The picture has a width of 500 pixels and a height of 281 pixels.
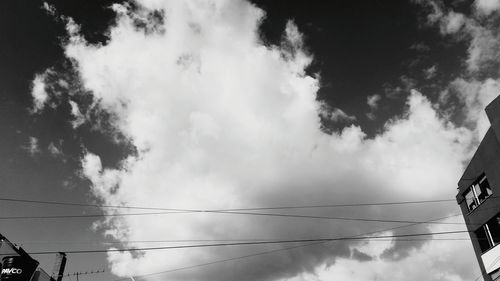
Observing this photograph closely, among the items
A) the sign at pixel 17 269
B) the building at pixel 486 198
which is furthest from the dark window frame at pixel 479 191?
the sign at pixel 17 269

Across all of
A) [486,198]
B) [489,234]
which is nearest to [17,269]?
[486,198]

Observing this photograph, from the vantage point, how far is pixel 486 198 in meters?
22.8

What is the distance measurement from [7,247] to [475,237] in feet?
98.5

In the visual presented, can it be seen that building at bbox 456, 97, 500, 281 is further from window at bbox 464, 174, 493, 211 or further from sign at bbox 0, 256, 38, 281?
sign at bbox 0, 256, 38, 281

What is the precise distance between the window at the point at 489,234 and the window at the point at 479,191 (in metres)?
1.55

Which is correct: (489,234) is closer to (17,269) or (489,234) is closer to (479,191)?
(479,191)

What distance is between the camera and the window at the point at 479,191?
2361 cm

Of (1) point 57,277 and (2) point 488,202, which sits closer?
(2) point 488,202

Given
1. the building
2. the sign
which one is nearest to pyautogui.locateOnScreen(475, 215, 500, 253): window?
the building

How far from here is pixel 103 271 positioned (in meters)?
37.1

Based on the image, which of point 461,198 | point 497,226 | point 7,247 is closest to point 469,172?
point 461,198

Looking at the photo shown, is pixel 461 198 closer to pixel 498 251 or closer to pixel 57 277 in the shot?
pixel 498 251

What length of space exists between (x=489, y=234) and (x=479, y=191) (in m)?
2.92

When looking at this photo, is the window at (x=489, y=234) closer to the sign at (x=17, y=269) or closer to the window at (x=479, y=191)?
the window at (x=479, y=191)
